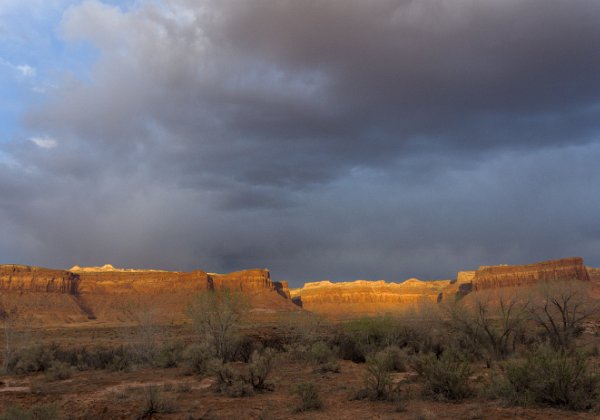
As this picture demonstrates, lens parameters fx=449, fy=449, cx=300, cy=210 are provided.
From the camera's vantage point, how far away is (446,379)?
13672 mm

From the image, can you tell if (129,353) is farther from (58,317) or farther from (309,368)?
(58,317)

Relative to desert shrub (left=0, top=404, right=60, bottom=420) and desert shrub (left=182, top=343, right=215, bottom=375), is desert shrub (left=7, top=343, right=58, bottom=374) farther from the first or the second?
desert shrub (left=0, top=404, right=60, bottom=420)

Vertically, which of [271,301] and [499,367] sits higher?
[271,301]

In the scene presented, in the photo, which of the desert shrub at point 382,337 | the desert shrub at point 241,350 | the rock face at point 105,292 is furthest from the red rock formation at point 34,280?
the desert shrub at point 382,337

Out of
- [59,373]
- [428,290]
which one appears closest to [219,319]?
[59,373]

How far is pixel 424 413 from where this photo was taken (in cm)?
1114

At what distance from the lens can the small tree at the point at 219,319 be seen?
27.9 m

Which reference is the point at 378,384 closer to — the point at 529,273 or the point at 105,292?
the point at 529,273

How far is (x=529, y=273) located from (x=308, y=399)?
13313cm

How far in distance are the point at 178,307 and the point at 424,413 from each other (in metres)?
115

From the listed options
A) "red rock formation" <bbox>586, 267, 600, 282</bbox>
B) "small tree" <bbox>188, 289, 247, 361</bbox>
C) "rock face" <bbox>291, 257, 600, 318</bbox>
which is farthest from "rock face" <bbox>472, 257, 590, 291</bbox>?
"small tree" <bbox>188, 289, 247, 361</bbox>

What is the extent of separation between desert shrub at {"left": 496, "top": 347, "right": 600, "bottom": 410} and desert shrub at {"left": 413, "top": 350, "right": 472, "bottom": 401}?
131 cm

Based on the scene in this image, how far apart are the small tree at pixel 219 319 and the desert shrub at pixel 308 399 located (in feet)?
46.7

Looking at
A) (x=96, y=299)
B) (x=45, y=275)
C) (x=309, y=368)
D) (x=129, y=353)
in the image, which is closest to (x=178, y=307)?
(x=96, y=299)
